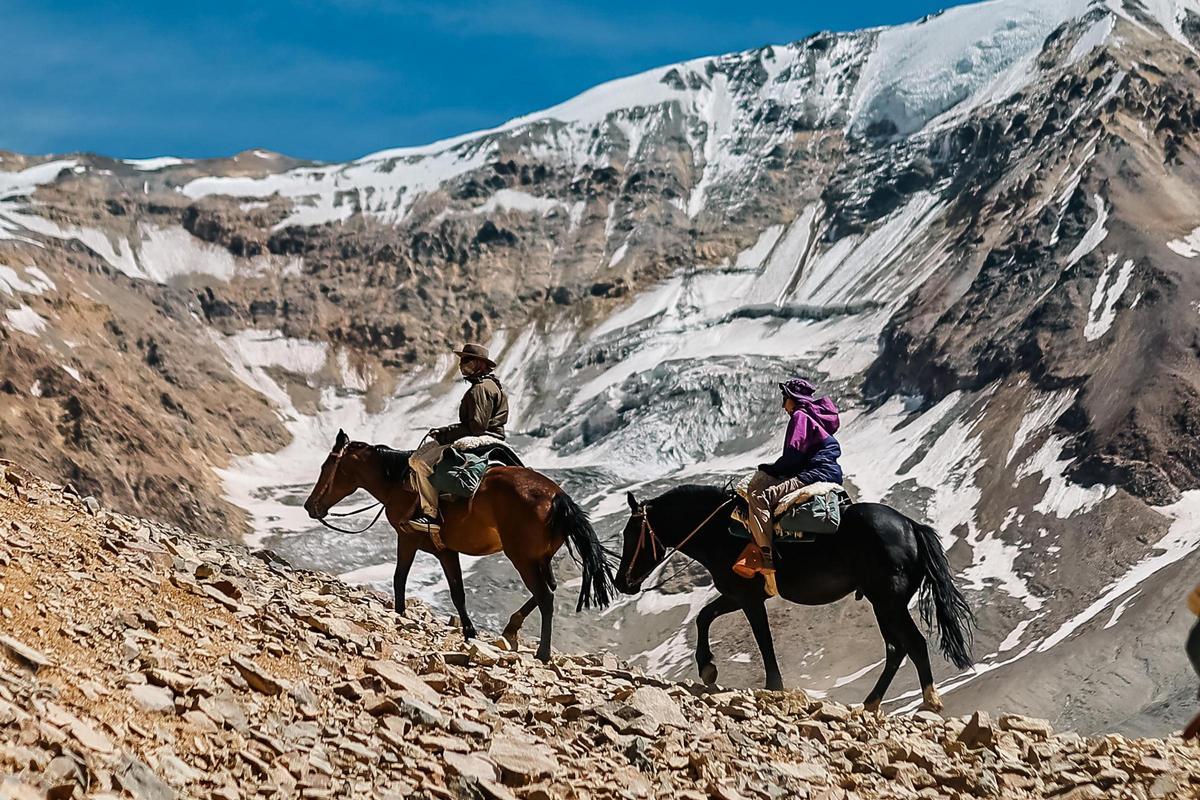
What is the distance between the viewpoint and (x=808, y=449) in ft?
60.5

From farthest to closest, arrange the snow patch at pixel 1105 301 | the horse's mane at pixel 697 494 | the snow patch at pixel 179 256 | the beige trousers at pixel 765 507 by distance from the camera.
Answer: the snow patch at pixel 179 256 → the snow patch at pixel 1105 301 → the horse's mane at pixel 697 494 → the beige trousers at pixel 765 507

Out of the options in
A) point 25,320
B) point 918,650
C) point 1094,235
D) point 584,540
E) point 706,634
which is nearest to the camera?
point 918,650

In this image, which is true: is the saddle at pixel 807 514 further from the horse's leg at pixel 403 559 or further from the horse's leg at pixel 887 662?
the horse's leg at pixel 403 559

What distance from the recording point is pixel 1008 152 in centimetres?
13950

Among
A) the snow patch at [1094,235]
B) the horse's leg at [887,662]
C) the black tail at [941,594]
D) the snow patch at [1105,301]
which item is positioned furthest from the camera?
the snow patch at [1094,235]

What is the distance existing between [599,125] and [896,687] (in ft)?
464

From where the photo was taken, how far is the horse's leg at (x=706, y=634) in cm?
1741

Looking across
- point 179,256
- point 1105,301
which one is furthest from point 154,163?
point 1105,301

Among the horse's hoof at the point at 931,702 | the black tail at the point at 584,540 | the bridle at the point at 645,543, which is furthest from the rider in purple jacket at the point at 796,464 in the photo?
the horse's hoof at the point at 931,702

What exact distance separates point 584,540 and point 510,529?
131 centimetres

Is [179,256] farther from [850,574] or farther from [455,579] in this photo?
[850,574]

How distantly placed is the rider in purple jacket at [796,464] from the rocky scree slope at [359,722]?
8.27 ft

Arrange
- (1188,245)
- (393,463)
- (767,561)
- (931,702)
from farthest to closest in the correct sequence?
(1188,245) < (393,463) < (767,561) < (931,702)

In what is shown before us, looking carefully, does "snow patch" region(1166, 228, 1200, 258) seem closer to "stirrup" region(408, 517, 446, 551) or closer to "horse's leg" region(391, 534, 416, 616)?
"horse's leg" region(391, 534, 416, 616)
